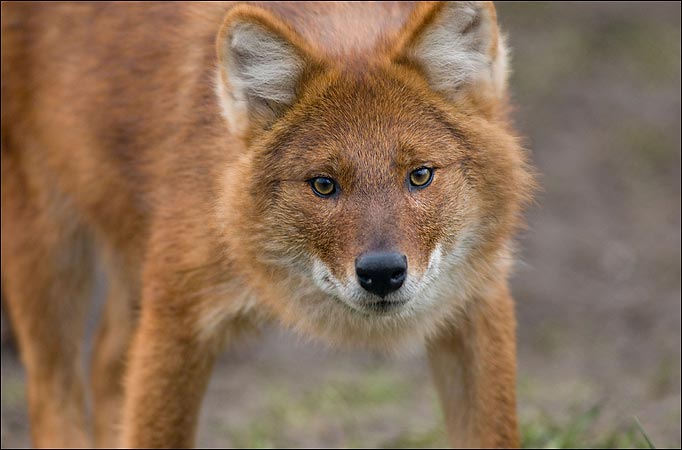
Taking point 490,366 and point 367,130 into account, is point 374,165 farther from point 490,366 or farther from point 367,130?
point 490,366

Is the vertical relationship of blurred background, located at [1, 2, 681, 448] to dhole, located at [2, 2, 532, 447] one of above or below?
below

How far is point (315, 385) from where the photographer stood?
10.9 metres

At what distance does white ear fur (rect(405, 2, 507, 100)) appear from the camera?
6.01 metres

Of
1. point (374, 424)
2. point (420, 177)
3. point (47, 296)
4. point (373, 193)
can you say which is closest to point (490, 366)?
point (420, 177)

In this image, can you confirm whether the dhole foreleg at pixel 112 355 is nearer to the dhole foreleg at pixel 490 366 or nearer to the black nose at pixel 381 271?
the dhole foreleg at pixel 490 366

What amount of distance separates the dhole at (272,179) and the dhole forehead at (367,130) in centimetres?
1

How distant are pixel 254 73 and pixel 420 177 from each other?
963 millimetres

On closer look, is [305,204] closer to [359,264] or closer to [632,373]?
[359,264]

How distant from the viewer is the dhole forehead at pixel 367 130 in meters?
5.88

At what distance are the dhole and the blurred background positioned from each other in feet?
2.13

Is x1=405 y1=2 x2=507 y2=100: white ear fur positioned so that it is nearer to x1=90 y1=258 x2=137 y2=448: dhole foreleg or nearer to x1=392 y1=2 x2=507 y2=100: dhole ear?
x1=392 y1=2 x2=507 y2=100: dhole ear

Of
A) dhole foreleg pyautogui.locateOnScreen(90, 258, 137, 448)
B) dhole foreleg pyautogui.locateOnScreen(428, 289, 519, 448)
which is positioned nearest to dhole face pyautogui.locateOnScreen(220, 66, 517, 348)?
dhole foreleg pyautogui.locateOnScreen(428, 289, 519, 448)

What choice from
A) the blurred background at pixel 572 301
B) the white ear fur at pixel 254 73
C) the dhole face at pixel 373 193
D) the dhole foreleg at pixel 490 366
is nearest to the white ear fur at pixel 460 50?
the dhole face at pixel 373 193

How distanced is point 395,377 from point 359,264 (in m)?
5.47
